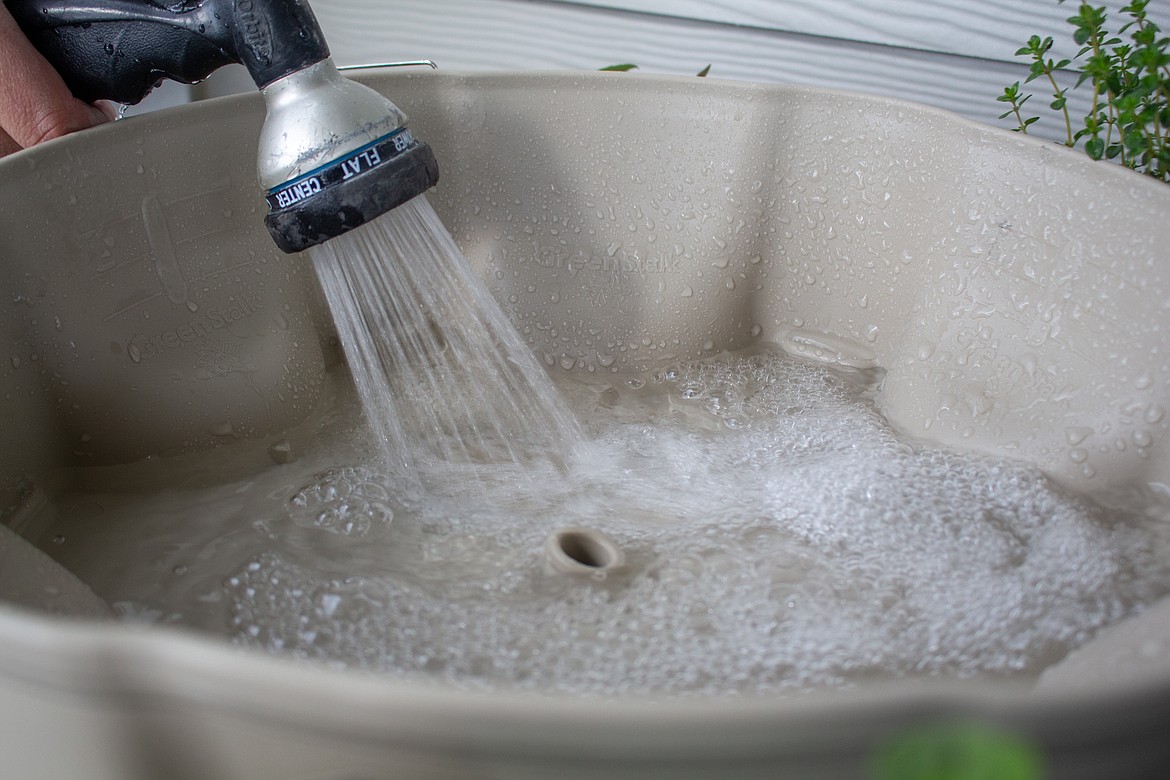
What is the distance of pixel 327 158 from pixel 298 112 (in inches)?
1.2

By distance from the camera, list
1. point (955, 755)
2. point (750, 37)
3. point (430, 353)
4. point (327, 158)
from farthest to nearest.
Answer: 1. point (750, 37)
2. point (430, 353)
3. point (327, 158)
4. point (955, 755)

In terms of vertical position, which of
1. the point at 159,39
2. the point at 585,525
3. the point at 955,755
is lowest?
the point at 585,525

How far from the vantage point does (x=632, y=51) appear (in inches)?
41.3

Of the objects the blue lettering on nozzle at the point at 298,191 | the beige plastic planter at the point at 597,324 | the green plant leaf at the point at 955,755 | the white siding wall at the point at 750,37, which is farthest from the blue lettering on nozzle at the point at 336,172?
the white siding wall at the point at 750,37

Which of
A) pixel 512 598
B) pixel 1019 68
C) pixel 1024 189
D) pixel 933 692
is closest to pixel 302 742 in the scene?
pixel 933 692

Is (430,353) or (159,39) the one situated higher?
(159,39)

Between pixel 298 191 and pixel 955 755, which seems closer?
pixel 955 755

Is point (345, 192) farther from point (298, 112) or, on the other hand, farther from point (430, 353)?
point (430, 353)

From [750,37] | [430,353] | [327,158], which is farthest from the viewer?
[750,37]

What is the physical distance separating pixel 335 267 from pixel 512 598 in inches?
9.3

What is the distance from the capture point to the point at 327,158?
482 millimetres

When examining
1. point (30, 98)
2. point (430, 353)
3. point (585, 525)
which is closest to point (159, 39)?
point (30, 98)

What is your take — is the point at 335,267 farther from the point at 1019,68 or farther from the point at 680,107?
the point at 1019,68

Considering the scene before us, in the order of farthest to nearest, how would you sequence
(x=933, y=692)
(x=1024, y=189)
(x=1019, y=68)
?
1. (x=1019, y=68)
2. (x=1024, y=189)
3. (x=933, y=692)
